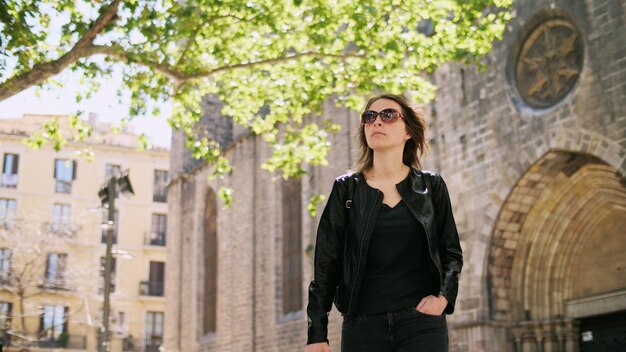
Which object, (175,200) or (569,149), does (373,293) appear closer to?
(569,149)

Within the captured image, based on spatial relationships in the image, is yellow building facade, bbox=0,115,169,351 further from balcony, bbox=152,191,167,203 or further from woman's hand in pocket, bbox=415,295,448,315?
woman's hand in pocket, bbox=415,295,448,315

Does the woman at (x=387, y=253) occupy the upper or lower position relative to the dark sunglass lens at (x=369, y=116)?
lower

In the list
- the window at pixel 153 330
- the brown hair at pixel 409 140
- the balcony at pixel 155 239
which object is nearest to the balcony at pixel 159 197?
the balcony at pixel 155 239

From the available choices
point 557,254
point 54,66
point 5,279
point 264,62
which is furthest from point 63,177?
point 557,254

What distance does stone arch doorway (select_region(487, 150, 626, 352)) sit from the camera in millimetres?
12859

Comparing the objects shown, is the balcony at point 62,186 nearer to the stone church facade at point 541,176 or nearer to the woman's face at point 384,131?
the stone church facade at point 541,176

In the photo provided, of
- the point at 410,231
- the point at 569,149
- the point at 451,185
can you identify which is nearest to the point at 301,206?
the point at 451,185

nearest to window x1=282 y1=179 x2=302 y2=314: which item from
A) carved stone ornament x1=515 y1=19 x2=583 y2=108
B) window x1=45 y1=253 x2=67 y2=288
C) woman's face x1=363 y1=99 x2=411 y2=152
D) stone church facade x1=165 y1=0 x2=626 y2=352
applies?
stone church facade x1=165 y1=0 x2=626 y2=352

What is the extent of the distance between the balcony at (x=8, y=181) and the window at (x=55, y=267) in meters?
4.79

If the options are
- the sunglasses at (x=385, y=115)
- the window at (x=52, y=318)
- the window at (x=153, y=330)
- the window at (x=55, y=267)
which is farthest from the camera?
the window at (x=153, y=330)

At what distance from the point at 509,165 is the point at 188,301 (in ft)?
53.4

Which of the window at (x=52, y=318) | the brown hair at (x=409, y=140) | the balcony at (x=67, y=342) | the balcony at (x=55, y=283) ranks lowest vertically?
the balcony at (x=67, y=342)

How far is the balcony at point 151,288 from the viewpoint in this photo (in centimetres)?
4062

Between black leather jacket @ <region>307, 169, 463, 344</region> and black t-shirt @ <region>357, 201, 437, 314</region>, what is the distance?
3cm
